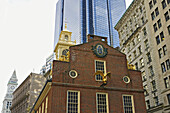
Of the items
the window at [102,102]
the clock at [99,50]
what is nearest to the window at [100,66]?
the clock at [99,50]

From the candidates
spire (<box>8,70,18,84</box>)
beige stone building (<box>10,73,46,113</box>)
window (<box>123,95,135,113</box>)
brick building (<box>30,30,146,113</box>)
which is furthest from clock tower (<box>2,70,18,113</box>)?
window (<box>123,95,135,113</box>)

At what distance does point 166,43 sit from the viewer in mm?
39781

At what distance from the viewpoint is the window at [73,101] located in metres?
23.8

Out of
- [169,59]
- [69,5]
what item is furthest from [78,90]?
[69,5]

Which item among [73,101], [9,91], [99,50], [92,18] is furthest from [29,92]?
[9,91]

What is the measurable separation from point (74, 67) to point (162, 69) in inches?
886

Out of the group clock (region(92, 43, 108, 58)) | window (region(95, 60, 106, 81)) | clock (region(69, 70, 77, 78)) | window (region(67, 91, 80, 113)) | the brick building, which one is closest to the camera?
window (region(67, 91, 80, 113))

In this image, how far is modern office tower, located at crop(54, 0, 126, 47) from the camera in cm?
15827

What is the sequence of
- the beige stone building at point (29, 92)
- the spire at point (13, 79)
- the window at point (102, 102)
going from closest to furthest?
1. the window at point (102, 102)
2. the beige stone building at point (29, 92)
3. the spire at point (13, 79)

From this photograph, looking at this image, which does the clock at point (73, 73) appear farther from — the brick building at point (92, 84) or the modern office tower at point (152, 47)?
the modern office tower at point (152, 47)

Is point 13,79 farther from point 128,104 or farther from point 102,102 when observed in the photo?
point 128,104

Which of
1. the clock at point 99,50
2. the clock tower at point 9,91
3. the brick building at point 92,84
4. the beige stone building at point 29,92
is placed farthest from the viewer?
the clock tower at point 9,91

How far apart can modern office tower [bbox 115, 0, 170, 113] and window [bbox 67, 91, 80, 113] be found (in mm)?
21110

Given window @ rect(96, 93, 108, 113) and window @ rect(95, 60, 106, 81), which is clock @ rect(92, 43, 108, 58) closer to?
window @ rect(95, 60, 106, 81)
